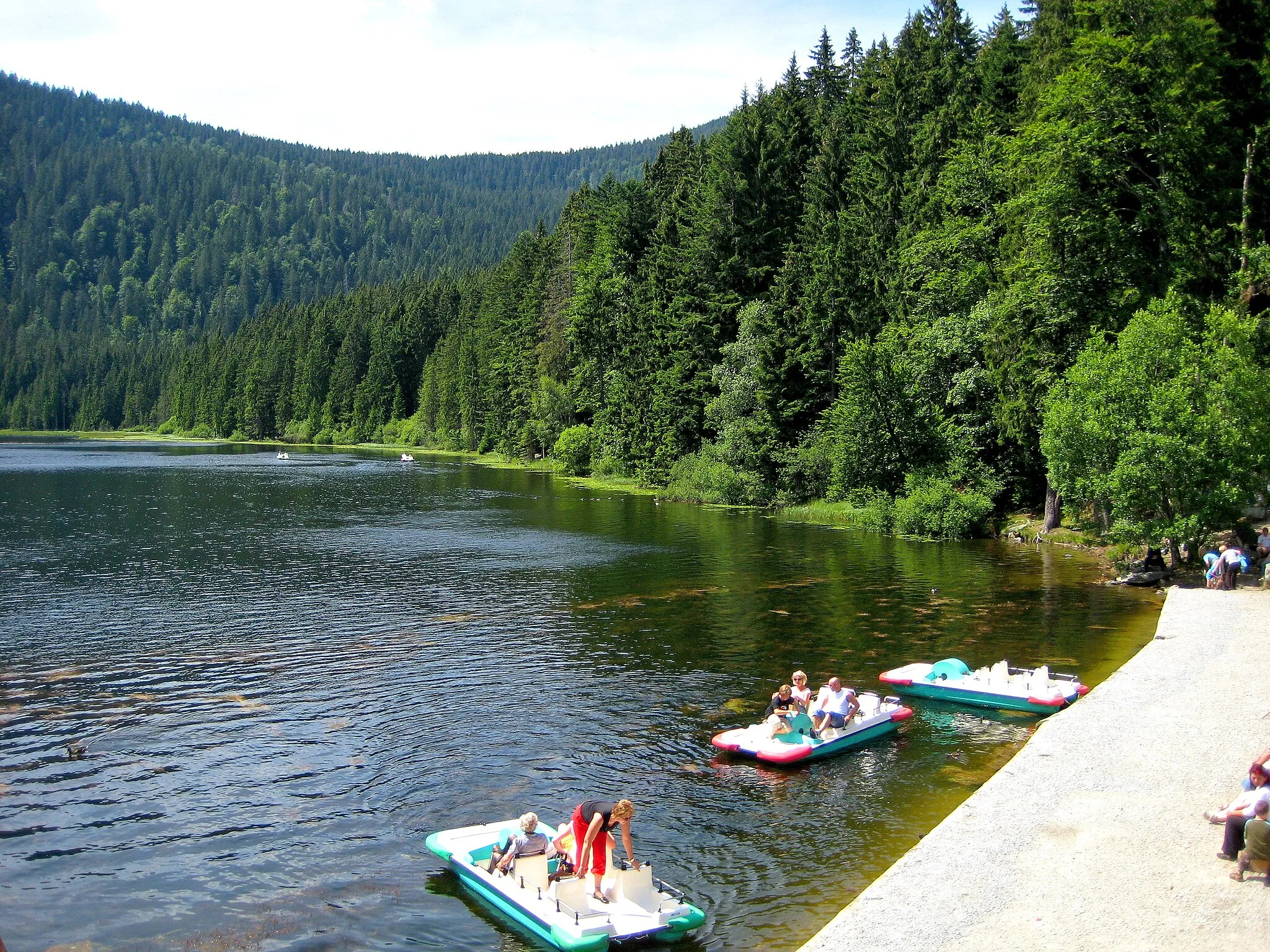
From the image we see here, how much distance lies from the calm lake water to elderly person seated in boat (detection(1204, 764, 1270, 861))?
489cm

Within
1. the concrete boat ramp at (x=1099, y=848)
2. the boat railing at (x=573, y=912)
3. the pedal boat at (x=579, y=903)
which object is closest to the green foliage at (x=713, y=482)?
the concrete boat ramp at (x=1099, y=848)

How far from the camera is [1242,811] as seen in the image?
14039 mm

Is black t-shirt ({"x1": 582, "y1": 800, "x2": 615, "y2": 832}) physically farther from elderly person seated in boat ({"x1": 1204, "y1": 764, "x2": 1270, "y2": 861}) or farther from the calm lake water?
elderly person seated in boat ({"x1": 1204, "y1": 764, "x2": 1270, "y2": 861})

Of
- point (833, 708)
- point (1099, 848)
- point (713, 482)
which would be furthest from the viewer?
point (713, 482)

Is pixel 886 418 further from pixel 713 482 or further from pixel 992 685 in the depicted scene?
pixel 992 685

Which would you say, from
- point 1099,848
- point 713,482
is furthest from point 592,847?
point 713,482

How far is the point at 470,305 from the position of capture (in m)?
160

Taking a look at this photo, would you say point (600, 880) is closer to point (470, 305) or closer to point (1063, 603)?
point (1063, 603)

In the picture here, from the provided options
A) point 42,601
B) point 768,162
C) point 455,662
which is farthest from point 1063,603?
point 768,162

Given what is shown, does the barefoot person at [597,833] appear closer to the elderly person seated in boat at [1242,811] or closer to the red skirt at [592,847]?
the red skirt at [592,847]

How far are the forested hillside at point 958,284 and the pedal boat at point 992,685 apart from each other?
15673mm

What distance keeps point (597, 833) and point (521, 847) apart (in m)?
1.46

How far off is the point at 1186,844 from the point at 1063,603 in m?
22.7

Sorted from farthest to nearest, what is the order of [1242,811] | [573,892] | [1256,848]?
1. [573,892]
2. [1242,811]
3. [1256,848]
